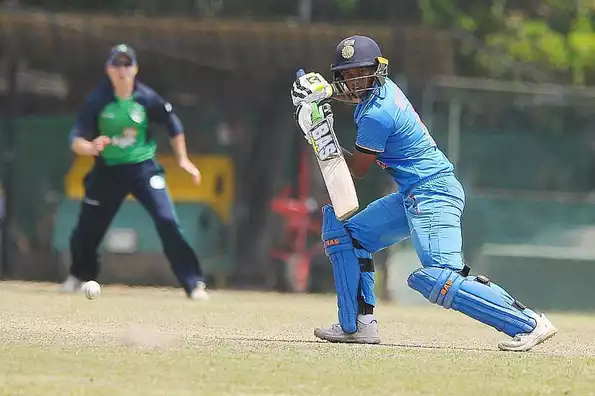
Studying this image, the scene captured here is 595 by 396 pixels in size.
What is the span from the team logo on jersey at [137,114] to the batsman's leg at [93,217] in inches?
20.9

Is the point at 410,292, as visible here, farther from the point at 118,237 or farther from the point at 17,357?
the point at 17,357

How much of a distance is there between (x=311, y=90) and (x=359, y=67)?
0.31m

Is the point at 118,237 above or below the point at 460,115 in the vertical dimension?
below

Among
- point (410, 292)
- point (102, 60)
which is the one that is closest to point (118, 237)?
point (102, 60)

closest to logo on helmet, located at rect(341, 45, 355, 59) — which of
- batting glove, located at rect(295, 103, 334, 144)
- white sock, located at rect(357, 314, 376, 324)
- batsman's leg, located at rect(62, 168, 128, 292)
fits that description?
batting glove, located at rect(295, 103, 334, 144)

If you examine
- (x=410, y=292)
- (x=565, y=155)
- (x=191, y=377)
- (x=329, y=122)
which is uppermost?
(x=329, y=122)

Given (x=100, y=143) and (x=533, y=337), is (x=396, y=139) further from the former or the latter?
(x=100, y=143)

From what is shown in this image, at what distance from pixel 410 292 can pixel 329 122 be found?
23.7 ft

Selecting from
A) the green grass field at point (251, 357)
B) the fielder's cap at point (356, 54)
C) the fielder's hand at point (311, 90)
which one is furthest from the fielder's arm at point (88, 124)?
the fielder's cap at point (356, 54)

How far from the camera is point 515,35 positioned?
2062cm

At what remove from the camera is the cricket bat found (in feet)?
26.2

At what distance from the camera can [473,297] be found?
770 cm

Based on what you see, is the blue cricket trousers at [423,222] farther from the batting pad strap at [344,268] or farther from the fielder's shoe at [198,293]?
the fielder's shoe at [198,293]

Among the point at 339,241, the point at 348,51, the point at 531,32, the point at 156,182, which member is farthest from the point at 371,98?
the point at 531,32
